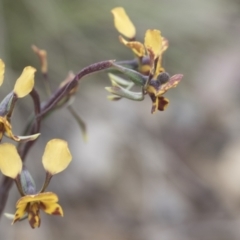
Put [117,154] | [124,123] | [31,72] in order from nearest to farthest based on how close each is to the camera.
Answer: [31,72] < [117,154] < [124,123]

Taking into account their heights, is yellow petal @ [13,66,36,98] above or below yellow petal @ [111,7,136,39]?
below

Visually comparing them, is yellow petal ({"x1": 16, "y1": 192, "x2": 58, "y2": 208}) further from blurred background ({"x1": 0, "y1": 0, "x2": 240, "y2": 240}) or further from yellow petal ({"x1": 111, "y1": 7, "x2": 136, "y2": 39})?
blurred background ({"x1": 0, "y1": 0, "x2": 240, "y2": 240})

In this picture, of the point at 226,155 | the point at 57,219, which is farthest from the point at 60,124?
the point at 226,155

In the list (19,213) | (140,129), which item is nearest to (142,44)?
(19,213)

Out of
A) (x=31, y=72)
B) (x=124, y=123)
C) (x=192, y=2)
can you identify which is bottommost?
(x=31, y=72)

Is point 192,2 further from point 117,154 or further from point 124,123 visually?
point 117,154

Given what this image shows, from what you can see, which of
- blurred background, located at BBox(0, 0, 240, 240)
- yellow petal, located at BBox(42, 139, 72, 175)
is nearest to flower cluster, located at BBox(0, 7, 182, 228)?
yellow petal, located at BBox(42, 139, 72, 175)
